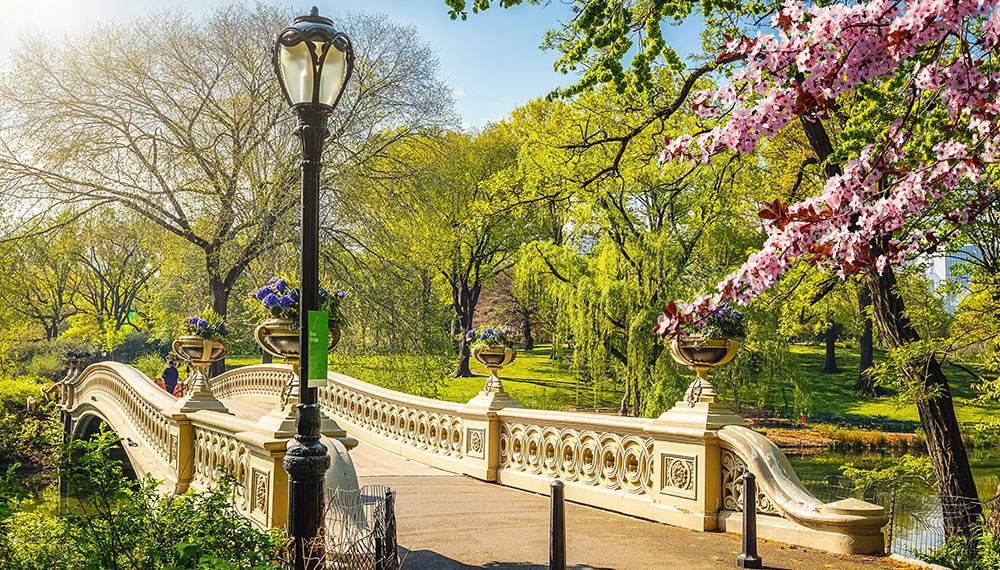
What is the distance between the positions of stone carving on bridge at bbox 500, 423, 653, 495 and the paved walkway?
0.45 metres

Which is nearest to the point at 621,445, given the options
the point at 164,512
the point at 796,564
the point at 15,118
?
the point at 796,564

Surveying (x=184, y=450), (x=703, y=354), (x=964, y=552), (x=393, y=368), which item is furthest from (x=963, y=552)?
(x=393, y=368)

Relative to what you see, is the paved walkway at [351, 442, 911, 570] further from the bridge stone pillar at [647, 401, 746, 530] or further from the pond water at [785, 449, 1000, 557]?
the pond water at [785, 449, 1000, 557]

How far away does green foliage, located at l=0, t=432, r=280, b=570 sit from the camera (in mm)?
4547

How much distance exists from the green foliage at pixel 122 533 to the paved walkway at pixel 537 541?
7.42ft

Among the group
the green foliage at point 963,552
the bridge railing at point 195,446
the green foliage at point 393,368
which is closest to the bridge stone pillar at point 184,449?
the bridge railing at point 195,446

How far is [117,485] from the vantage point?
208 inches

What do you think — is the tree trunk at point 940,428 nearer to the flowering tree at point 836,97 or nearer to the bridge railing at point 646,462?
the bridge railing at point 646,462

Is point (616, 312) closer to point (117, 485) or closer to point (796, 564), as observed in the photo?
point (796, 564)

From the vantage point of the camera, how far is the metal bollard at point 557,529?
5.50m

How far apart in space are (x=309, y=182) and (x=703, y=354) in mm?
4929

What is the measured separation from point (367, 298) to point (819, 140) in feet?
50.0

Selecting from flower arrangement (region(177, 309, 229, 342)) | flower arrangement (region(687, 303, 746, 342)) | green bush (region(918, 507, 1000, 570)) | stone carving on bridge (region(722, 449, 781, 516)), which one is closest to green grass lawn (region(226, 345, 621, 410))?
flower arrangement (region(177, 309, 229, 342))

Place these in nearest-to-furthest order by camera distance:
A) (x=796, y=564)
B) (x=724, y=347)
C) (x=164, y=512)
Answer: (x=164, y=512), (x=796, y=564), (x=724, y=347)
